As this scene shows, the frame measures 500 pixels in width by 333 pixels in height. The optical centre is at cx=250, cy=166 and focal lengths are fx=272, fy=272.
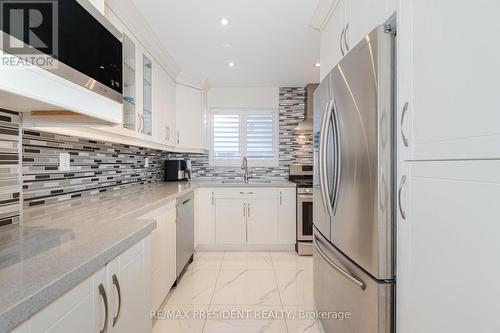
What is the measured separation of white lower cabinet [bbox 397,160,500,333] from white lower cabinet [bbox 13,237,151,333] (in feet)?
3.47

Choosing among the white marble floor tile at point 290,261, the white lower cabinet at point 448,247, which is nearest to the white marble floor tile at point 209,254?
the white marble floor tile at point 290,261

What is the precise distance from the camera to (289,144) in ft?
13.4

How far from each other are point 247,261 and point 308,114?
219cm

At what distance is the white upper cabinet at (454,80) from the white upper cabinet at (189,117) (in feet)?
9.67

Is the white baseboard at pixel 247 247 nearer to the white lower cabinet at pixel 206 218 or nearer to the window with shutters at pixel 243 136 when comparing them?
the white lower cabinet at pixel 206 218

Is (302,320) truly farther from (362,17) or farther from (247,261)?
(362,17)

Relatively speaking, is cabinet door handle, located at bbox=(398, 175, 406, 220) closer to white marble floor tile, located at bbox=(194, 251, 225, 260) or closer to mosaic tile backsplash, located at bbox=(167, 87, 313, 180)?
white marble floor tile, located at bbox=(194, 251, 225, 260)

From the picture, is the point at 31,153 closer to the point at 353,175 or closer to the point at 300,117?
the point at 353,175

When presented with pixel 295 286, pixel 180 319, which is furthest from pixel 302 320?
pixel 180 319

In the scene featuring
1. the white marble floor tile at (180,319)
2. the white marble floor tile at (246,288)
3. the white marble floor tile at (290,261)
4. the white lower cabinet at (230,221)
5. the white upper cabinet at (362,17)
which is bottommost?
the white marble floor tile at (180,319)

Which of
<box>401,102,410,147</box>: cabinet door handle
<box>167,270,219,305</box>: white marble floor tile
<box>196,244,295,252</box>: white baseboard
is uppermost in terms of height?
<box>401,102,410,147</box>: cabinet door handle

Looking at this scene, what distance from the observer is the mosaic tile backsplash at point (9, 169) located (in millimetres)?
1158

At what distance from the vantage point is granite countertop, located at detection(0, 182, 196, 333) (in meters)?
0.58

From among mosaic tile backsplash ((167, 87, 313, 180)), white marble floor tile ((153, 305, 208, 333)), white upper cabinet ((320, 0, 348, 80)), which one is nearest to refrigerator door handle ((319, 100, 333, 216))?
white upper cabinet ((320, 0, 348, 80))
